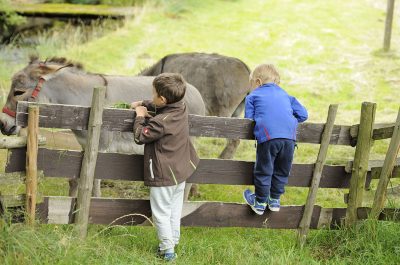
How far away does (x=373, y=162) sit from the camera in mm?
5098

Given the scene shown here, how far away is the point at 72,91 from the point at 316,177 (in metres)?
2.58

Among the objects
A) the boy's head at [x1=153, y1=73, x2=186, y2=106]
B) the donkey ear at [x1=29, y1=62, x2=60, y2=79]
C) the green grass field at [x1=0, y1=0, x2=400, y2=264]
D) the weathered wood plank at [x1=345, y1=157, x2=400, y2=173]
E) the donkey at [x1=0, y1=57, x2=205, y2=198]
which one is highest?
the boy's head at [x1=153, y1=73, x2=186, y2=106]

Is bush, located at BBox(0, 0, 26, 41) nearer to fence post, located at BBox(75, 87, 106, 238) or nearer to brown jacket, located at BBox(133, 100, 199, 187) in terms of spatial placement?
fence post, located at BBox(75, 87, 106, 238)

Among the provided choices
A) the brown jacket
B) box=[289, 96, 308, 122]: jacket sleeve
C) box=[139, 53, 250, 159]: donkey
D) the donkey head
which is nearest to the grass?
the brown jacket

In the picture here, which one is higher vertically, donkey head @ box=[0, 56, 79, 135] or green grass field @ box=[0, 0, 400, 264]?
donkey head @ box=[0, 56, 79, 135]

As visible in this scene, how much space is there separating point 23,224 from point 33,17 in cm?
1316

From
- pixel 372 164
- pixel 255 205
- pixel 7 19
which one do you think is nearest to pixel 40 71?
pixel 255 205

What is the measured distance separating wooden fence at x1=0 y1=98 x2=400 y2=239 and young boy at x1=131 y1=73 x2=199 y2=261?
223 millimetres

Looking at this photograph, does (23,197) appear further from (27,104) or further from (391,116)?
(391,116)

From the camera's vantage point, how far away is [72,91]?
5.47 metres

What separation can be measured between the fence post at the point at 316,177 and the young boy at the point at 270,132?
0.80 ft

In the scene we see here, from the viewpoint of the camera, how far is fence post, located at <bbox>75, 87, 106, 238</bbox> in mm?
3994

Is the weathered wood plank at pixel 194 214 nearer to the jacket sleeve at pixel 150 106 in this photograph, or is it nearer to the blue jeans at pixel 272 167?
the blue jeans at pixel 272 167

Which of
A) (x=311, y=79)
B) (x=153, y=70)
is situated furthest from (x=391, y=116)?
(x=153, y=70)
